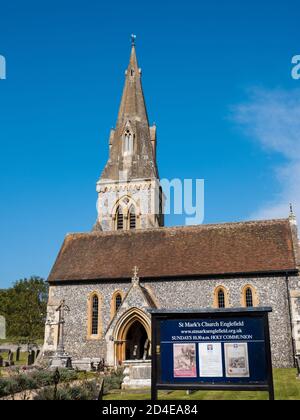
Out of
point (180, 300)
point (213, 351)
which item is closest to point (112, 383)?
point (213, 351)

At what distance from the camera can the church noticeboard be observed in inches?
370

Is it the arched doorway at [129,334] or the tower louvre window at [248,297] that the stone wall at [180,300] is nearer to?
the tower louvre window at [248,297]

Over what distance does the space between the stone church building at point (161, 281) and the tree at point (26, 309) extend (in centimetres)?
2224

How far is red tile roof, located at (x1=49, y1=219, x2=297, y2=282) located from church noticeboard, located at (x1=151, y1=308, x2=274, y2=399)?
638 inches

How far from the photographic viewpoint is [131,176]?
41.7 m

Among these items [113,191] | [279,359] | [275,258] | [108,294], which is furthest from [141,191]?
[279,359]

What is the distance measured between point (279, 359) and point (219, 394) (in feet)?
35.3

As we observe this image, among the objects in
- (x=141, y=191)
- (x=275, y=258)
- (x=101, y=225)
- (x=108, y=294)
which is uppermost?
(x=141, y=191)

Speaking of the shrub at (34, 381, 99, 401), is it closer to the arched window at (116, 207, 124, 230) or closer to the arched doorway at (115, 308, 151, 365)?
the arched doorway at (115, 308, 151, 365)

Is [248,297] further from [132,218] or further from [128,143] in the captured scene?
[128,143]

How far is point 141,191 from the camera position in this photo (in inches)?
1613

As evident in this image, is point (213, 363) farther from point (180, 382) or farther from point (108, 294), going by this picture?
point (108, 294)

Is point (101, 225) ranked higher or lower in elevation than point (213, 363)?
higher

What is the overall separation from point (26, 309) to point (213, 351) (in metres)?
47.1
